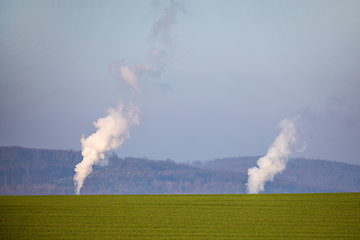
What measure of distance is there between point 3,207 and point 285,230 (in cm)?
→ 1404

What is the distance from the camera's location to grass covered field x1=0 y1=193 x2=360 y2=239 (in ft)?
59.0

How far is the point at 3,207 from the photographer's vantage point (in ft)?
75.2

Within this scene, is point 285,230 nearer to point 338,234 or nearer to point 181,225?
point 338,234

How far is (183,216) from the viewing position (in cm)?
2034

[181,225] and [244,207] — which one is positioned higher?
[244,207]

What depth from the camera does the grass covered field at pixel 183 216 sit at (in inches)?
708

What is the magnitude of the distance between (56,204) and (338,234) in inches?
545

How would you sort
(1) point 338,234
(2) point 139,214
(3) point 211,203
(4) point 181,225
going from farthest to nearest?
(3) point 211,203 < (2) point 139,214 < (4) point 181,225 < (1) point 338,234

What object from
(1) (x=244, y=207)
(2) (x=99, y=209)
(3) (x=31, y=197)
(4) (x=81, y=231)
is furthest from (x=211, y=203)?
(3) (x=31, y=197)

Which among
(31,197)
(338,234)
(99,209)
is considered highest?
(31,197)

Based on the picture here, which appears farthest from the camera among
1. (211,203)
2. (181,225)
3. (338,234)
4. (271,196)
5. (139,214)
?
(271,196)

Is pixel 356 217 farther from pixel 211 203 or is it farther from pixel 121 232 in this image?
pixel 121 232

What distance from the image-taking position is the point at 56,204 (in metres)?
23.4

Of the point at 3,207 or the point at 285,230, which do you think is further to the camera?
the point at 3,207
